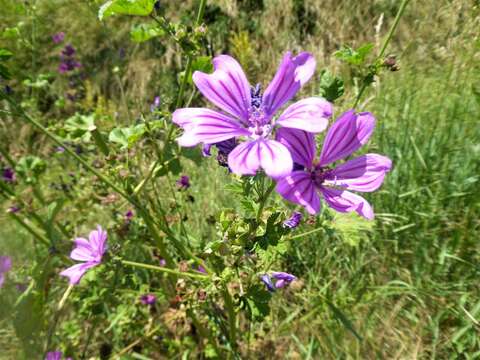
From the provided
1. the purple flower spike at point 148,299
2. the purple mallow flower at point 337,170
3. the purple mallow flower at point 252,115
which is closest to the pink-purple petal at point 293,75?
the purple mallow flower at point 252,115

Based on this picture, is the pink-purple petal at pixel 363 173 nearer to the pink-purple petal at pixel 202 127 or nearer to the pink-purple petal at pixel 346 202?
the pink-purple petal at pixel 346 202

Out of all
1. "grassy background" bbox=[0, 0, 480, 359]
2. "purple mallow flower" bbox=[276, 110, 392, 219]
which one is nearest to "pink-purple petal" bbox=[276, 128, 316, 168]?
"purple mallow flower" bbox=[276, 110, 392, 219]

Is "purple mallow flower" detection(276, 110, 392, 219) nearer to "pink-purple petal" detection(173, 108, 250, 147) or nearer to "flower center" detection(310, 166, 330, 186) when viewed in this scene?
"flower center" detection(310, 166, 330, 186)

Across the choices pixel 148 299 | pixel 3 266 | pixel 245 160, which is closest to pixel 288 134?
pixel 245 160

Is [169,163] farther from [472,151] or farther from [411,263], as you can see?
[472,151]

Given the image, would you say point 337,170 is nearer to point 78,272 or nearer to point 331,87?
point 331,87
